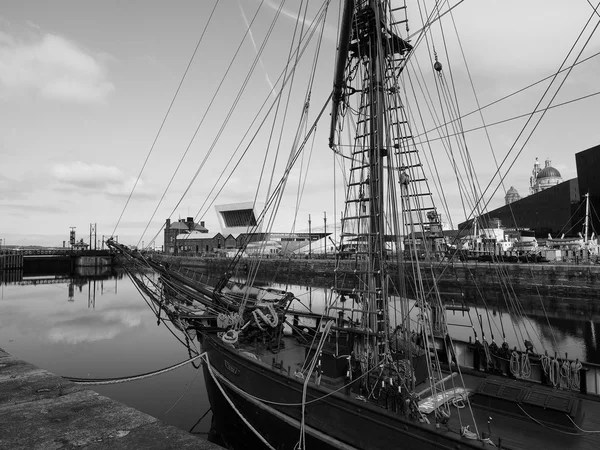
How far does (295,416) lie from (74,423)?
6055mm

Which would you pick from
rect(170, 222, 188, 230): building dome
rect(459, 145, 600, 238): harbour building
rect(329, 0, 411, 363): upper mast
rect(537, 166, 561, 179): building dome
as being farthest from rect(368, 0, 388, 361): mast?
rect(537, 166, 561, 179): building dome

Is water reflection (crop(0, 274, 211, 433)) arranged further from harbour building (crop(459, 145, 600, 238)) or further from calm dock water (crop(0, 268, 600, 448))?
harbour building (crop(459, 145, 600, 238))

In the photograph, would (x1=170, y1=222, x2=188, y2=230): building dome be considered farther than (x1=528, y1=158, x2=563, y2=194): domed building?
Yes

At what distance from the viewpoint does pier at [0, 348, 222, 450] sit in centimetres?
411

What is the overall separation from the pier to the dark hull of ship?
458cm

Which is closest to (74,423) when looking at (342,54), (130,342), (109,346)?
(342,54)

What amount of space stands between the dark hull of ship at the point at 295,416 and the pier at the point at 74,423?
4.58m

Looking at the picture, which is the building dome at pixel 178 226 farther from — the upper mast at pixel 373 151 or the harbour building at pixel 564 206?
the upper mast at pixel 373 151

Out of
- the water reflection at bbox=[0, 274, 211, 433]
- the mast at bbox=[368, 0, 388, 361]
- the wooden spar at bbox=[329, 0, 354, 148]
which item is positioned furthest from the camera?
the water reflection at bbox=[0, 274, 211, 433]

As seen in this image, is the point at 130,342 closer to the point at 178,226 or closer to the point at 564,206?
the point at 564,206

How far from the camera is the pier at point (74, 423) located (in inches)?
162

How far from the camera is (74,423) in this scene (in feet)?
15.1

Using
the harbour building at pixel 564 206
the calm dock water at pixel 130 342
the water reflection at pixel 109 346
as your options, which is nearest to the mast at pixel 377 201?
the calm dock water at pixel 130 342

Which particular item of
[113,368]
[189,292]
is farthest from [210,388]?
[113,368]
